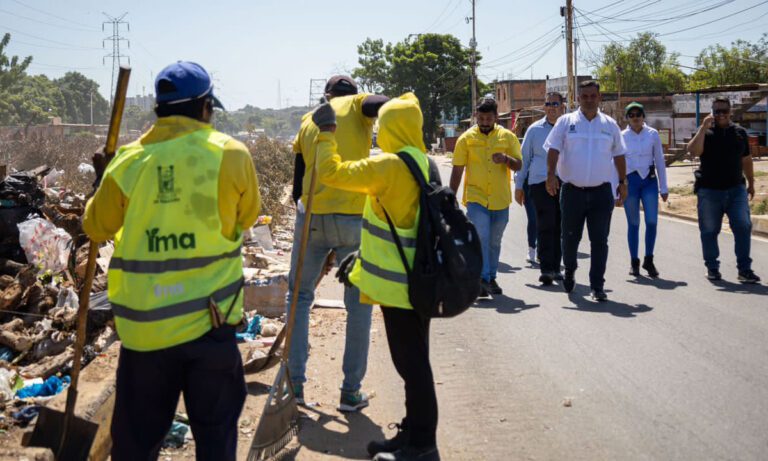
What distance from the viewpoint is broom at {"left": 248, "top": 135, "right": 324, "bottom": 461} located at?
4281mm

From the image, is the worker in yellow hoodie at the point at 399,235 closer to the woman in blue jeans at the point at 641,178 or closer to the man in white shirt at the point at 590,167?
the man in white shirt at the point at 590,167

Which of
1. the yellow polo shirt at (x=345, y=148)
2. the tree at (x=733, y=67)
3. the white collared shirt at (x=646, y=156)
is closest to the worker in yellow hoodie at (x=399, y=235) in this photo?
the yellow polo shirt at (x=345, y=148)

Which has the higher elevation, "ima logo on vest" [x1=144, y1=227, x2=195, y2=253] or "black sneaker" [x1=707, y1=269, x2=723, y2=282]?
"ima logo on vest" [x1=144, y1=227, x2=195, y2=253]

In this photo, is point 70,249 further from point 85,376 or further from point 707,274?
point 707,274

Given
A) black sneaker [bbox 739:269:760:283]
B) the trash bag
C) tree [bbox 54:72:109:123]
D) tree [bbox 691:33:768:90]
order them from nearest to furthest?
the trash bag → black sneaker [bbox 739:269:760:283] → tree [bbox 691:33:768:90] → tree [bbox 54:72:109:123]

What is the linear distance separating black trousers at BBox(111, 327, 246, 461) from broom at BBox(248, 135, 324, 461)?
3.06 ft

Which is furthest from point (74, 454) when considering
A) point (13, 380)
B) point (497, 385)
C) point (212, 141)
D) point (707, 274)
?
point (707, 274)

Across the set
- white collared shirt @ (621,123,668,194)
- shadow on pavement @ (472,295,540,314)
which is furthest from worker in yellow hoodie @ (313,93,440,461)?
white collared shirt @ (621,123,668,194)

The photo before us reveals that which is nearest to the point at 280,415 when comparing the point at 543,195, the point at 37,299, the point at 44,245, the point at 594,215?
the point at 37,299

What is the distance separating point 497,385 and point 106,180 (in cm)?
347

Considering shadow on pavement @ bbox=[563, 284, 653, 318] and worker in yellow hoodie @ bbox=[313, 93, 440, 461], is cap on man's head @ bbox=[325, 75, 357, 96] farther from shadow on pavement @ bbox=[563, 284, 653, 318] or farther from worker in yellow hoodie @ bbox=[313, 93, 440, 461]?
shadow on pavement @ bbox=[563, 284, 653, 318]

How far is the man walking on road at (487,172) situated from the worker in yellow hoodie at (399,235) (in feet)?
14.5

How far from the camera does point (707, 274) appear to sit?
973 centimetres

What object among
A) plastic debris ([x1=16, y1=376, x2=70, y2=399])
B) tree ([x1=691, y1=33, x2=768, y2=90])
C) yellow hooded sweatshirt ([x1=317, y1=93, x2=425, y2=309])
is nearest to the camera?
yellow hooded sweatshirt ([x1=317, y1=93, x2=425, y2=309])
